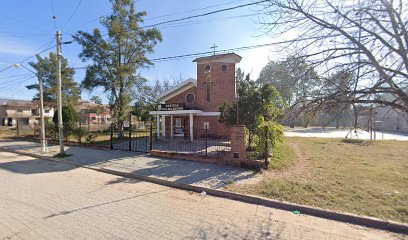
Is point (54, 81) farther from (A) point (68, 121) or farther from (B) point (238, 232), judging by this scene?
(B) point (238, 232)

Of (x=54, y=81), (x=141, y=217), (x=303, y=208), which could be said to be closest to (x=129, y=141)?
(x=141, y=217)

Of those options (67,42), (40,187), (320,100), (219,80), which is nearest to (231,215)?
(320,100)

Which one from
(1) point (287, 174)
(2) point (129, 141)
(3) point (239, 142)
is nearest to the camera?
(1) point (287, 174)

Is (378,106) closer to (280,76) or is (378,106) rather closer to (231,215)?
(280,76)

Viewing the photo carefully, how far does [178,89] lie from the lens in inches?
720

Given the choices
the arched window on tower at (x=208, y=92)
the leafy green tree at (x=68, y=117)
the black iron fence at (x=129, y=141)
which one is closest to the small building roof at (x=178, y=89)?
the arched window on tower at (x=208, y=92)

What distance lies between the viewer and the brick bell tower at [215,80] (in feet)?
53.3

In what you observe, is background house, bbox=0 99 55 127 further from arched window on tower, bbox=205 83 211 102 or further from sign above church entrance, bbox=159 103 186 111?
arched window on tower, bbox=205 83 211 102

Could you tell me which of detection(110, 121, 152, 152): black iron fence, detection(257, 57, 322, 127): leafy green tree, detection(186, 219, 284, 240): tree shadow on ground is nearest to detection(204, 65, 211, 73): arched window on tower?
detection(110, 121, 152, 152): black iron fence

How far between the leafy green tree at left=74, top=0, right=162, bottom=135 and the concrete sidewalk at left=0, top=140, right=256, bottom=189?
8.72 m

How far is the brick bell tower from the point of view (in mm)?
16234

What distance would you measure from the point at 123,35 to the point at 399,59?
19.4 meters

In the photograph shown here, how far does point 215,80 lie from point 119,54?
9.63 m

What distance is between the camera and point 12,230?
12.0 feet
